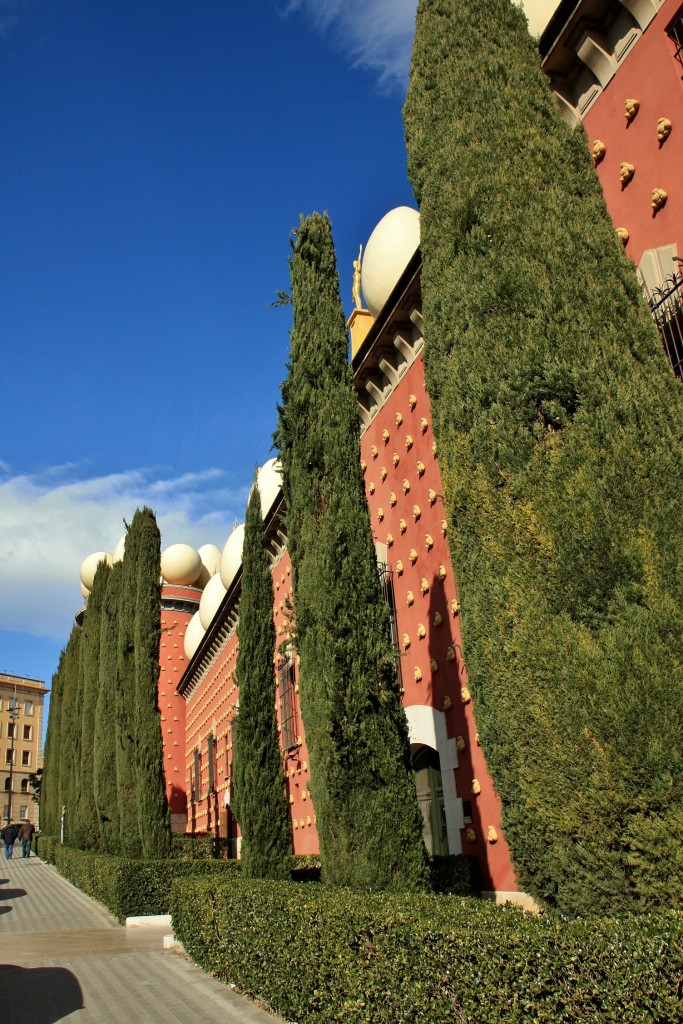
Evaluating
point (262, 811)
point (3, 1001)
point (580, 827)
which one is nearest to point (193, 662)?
point (262, 811)

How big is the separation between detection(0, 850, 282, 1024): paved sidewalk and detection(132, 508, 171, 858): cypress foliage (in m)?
1.61

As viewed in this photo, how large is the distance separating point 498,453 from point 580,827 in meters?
2.08

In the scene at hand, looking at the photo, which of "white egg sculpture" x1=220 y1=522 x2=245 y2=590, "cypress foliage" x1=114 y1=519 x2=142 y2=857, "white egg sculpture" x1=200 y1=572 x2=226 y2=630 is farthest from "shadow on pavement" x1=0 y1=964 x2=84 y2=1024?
"white egg sculpture" x1=200 y1=572 x2=226 y2=630

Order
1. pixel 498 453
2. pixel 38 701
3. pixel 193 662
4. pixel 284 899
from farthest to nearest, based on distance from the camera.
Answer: pixel 38 701, pixel 193 662, pixel 284 899, pixel 498 453

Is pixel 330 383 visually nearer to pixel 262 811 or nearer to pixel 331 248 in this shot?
pixel 331 248

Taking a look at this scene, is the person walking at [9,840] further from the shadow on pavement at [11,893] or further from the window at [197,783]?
the shadow on pavement at [11,893]

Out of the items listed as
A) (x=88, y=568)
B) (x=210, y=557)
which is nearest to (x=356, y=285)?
(x=210, y=557)

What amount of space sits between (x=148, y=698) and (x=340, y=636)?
397 inches

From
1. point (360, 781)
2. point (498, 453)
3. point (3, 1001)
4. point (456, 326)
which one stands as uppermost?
point (456, 326)

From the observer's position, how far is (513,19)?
6.17 metres

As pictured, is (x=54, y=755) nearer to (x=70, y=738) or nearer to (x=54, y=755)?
(x=54, y=755)

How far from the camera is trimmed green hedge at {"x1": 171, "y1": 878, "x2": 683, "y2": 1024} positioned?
3.01 meters

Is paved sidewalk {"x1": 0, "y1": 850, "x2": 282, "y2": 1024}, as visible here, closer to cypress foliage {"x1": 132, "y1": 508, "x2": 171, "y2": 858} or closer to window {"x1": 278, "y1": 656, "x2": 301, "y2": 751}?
cypress foliage {"x1": 132, "y1": 508, "x2": 171, "y2": 858}

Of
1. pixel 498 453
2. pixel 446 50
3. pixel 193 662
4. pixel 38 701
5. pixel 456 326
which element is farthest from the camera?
pixel 38 701
